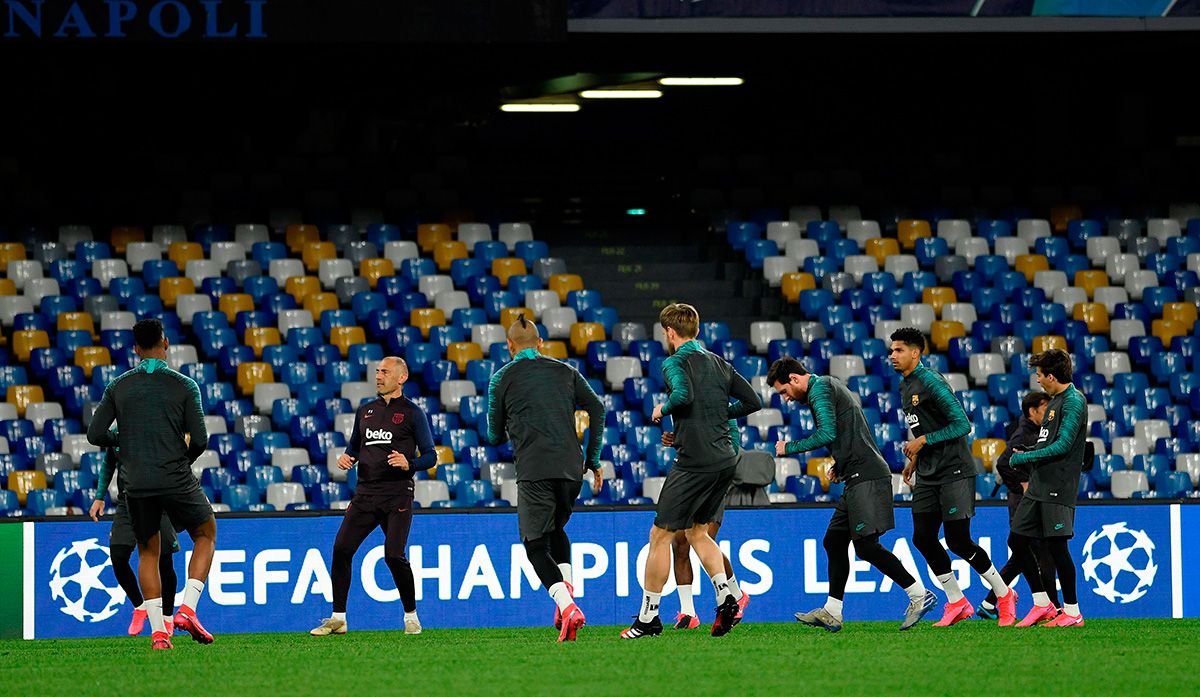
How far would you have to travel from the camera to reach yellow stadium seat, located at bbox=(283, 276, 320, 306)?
2005cm

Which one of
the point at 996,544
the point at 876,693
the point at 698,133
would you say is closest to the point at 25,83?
the point at 698,133

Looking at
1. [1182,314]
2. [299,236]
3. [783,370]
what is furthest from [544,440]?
[1182,314]

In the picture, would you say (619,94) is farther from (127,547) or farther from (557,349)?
(127,547)

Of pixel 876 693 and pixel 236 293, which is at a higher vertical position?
pixel 236 293

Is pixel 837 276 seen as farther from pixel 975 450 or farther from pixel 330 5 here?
pixel 330 5

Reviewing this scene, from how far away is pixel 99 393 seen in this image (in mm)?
18422

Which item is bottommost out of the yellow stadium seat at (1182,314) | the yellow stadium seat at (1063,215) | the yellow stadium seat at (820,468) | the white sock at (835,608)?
the white sock at (835,608)

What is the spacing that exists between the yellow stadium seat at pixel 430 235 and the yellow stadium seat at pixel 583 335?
2.13 meters

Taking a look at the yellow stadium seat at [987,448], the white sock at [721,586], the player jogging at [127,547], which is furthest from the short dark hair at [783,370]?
the yellow stadium seat at [987,448]

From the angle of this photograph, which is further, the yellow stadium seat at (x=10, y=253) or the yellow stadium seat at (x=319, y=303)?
the yellow stadium seat at (x=10, y=253)

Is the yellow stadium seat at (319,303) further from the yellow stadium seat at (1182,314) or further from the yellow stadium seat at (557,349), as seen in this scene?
the yellow stadium seat at (1182,314)

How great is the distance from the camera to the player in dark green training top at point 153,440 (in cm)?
1048

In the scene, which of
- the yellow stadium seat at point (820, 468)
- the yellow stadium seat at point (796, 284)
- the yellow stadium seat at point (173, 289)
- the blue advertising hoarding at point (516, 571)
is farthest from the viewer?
the yellow stadium seat at point (796, 284)

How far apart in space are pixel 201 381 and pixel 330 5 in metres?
3.80
